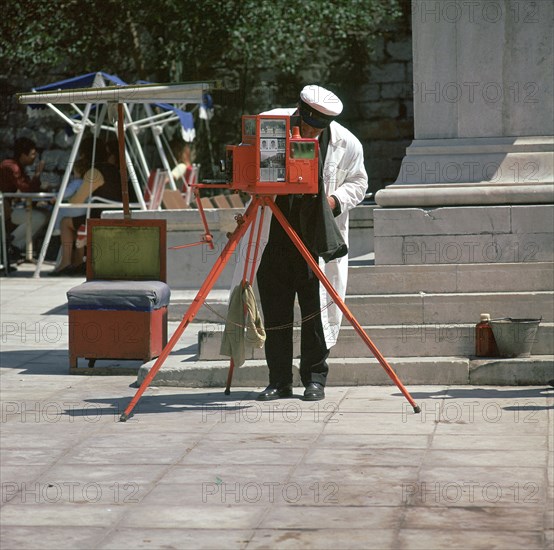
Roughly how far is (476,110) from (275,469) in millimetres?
4205

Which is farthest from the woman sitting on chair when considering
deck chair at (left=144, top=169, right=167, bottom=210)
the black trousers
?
the black trousers

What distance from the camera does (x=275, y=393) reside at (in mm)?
7570

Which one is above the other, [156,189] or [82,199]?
[156,189]

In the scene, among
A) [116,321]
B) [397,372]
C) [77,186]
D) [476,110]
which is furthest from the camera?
[77,186]

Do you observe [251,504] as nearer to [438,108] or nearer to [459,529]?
[459,529]

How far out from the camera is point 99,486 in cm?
556

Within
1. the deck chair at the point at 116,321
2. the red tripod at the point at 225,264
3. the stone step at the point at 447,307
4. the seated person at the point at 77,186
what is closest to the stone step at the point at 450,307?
the stone step at the point at 447,307

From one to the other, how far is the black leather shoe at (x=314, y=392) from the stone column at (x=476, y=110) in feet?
5.73

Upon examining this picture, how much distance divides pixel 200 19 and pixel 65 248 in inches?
166

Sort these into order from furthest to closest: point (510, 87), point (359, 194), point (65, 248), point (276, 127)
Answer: point (65, 248) < point (510, 87) < point (359, 194) < point (276, 127)

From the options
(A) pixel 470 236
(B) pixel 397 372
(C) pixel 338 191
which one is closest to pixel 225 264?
(C) pixel 338 191

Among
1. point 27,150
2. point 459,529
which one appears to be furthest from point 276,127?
point 27,150

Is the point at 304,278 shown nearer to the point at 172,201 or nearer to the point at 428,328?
the point at 428,328

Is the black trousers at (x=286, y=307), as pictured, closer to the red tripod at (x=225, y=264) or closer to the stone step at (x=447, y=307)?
the red tripod at (x=225, y=264)
